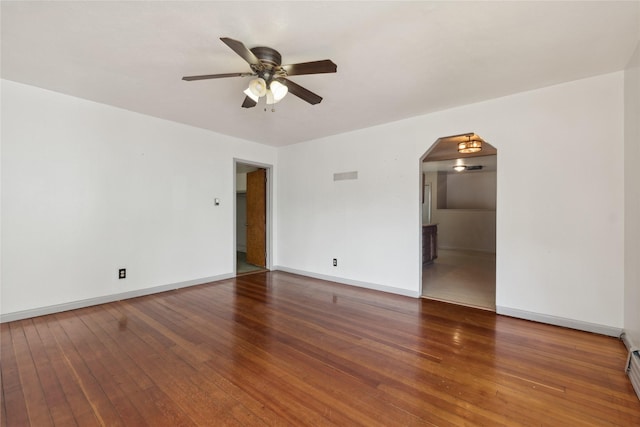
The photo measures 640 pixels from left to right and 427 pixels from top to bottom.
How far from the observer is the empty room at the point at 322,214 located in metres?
1.86

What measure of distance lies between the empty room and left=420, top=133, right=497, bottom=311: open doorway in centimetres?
76

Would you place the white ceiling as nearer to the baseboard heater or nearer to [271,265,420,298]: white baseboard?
the baseboard heater

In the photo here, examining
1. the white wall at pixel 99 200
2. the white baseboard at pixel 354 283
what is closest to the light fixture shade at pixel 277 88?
the white wall at pixel 99 200

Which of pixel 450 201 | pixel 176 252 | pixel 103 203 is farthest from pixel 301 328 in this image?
pixel 450 201

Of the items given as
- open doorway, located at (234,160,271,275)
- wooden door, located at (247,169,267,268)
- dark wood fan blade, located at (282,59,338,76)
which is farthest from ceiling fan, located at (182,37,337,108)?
wooden door, located at (247,169,267,268)

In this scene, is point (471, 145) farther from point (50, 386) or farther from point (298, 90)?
point (50, 386)

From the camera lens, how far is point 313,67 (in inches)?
83.2

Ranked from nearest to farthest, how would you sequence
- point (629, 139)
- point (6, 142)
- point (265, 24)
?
1. point (265, 24)
2. point (629, 139)
3. point (6, 142)

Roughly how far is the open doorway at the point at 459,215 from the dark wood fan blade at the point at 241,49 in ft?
13.4

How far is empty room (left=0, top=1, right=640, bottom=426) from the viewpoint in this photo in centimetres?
186

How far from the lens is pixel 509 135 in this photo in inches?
129

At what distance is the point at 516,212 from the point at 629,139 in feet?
3.68

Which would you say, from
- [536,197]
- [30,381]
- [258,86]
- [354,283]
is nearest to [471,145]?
[536,197]

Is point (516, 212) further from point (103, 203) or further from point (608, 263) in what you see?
point (103, 203)
